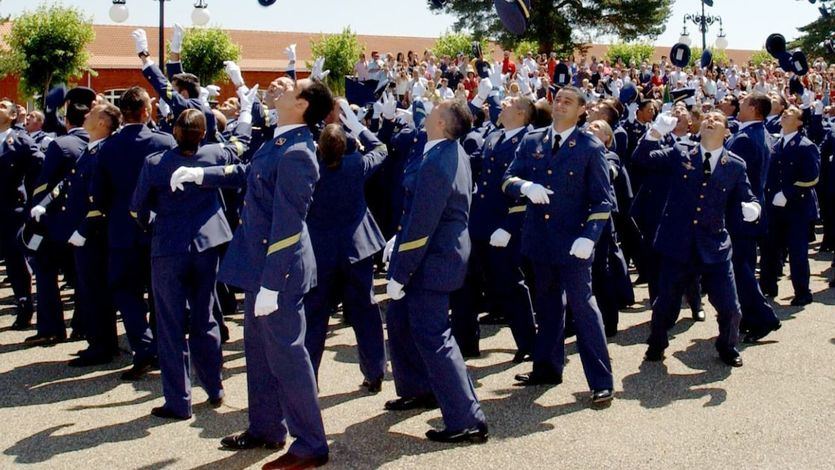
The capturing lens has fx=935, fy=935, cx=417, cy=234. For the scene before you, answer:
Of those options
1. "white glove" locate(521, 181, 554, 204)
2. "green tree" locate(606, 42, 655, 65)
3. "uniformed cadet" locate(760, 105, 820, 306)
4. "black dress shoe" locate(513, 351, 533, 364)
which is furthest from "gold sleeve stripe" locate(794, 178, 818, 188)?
"green tree" locate(606, 42, 655, 65)

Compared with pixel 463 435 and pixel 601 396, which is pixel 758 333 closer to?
pixel 601 396

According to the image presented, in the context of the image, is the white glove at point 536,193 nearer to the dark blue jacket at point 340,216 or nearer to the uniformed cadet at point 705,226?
the dark blue jacket at point 340,216

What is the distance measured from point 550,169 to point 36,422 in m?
3.37

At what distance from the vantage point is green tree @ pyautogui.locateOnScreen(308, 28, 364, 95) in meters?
45.5

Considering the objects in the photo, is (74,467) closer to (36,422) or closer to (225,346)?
(36,422)

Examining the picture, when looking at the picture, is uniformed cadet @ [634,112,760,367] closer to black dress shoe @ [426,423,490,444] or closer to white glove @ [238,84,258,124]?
black dress shoe @ [426,423,490,444]

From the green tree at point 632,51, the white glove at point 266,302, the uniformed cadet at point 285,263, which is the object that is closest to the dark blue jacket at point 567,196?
the uniformed cadet at point 285,263

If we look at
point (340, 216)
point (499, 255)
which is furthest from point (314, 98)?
point (499, 255)

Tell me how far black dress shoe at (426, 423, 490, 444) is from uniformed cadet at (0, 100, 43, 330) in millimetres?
4643

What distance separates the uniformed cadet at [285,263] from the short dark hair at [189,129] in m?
1.02

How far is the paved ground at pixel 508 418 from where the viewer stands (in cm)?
473

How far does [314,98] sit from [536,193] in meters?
1.58

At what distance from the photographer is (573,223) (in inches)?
224

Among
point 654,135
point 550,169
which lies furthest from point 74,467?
point 654,135
